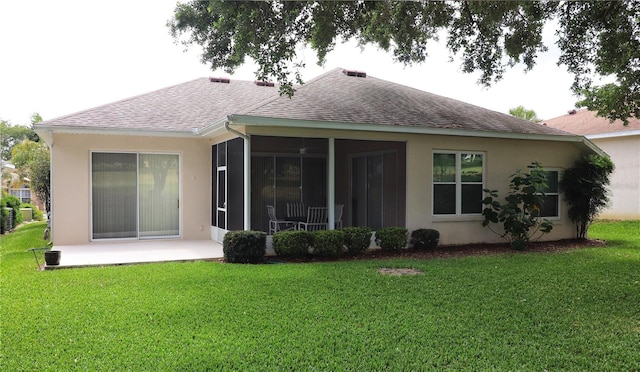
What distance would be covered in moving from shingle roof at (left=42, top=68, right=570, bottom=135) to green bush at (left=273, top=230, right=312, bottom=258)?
2.46m

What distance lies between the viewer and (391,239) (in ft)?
34.9

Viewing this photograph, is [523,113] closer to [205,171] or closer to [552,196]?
[552,196]

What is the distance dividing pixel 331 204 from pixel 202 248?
3276 millimetres

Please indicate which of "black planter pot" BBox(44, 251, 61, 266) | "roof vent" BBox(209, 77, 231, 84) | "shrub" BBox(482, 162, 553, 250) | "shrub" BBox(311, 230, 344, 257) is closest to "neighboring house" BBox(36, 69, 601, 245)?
"shrub" BBox(482, 162, 553, 250)

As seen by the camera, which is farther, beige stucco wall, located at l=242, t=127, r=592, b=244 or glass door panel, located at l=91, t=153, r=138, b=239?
glass door panel, located at l=91, t=153, r=138, b=239

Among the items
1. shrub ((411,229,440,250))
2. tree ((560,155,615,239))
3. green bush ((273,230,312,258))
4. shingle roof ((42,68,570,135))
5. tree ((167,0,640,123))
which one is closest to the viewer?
tree ((167,0,640,123))

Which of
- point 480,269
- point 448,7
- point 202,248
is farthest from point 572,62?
point 202,248

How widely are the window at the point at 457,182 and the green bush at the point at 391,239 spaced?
1605 millimetres

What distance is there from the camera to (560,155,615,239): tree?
13102 mm

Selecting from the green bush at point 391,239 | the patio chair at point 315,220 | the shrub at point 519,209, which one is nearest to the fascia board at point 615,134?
the shrub at point 519,209

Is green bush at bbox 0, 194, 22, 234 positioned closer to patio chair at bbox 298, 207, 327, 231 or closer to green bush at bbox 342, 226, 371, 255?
patio chair at bbox 298, 207, 327, 231

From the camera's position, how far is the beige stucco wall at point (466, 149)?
37.7 feet

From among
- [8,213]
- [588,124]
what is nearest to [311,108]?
[8,213]

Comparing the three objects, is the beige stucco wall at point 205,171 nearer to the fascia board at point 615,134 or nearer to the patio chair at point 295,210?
the patio chair at point 295,210
